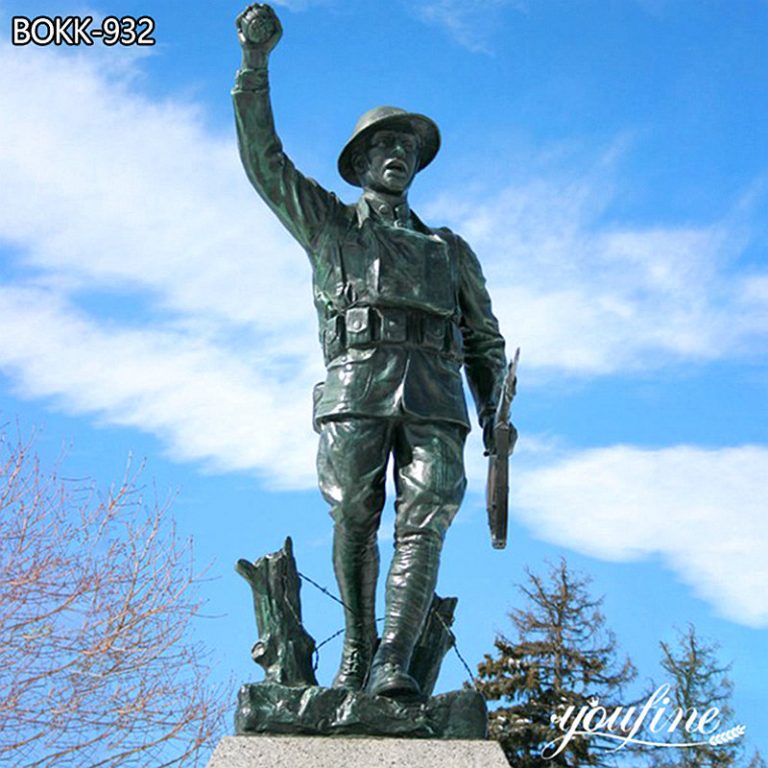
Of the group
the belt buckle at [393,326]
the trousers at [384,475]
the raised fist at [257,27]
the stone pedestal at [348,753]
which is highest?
the raised fist at [257,27]

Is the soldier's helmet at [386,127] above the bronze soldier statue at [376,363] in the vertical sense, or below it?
above

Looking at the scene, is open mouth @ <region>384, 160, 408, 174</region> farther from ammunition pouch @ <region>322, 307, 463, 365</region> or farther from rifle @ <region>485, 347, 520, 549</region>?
rifle @ <region>485, 347, 520, 549</region>

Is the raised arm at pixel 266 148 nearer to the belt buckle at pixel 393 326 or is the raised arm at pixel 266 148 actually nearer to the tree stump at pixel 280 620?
the belt buckle at pixel 393 326

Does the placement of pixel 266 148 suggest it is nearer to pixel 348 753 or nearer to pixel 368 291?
pixel 368 291

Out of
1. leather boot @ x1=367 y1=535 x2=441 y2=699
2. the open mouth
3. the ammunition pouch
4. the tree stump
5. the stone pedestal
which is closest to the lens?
the stone pedestal

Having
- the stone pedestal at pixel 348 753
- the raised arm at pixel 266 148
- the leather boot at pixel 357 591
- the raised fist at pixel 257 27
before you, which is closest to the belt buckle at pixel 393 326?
the raised arm at pixel 266 148

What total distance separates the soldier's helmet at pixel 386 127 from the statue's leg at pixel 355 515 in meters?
1.32

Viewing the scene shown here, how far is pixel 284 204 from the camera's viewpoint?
5824 millimetres

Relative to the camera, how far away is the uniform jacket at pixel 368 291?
5.55 meters

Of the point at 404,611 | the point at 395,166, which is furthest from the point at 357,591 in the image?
the point at 395,166

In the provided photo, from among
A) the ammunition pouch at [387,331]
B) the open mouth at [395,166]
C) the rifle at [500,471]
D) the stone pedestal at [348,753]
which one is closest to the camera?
the stone pedestal at [348,753]

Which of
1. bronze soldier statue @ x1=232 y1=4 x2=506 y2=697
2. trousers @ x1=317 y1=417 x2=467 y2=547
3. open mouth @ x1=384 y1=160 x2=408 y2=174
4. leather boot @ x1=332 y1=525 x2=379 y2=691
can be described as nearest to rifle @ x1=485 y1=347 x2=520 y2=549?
bronze soldier statue @ x1=232 y1=4 x2=506 y2=697

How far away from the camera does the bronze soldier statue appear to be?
17.9 ft

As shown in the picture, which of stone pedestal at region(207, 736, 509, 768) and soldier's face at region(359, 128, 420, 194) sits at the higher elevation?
soldier's face at region(359, 128, 420, 194)
